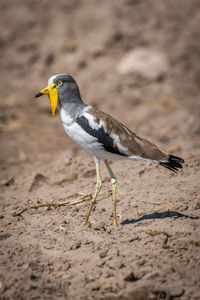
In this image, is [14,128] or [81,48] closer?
[14,128]

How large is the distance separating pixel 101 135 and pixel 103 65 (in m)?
7.38

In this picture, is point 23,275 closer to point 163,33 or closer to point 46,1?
point 163,33

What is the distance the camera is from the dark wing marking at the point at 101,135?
4.29 metres

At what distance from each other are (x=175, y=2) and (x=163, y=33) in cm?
173

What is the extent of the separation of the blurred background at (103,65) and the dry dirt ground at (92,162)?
4 cm

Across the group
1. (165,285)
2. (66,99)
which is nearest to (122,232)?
(165,285)

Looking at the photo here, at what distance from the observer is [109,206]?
4941mm

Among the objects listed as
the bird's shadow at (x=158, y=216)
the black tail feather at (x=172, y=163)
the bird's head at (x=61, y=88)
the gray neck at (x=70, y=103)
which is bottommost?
the bird's shadow at (x=158, y=216)

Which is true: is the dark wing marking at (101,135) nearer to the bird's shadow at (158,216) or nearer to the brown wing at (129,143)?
the brown wing at (129,143)

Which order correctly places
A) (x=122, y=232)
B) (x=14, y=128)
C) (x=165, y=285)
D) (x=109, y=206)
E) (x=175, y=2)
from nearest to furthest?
1. (x=165, y=285)
2. (x=122, y=232)
3. (x=109, y=206)
4. (x=14, y=128)
5. (x=175, y=2)

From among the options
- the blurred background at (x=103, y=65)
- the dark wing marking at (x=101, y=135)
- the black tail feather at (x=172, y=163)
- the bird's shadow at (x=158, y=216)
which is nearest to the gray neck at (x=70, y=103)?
→ the dark wing marking at (x=101, y=135)

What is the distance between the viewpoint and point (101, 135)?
4324 millimetres

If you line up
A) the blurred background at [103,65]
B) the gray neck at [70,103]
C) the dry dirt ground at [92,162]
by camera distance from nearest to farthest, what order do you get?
the dry dirt ground at [92,162] → the gray neck at [70,103] → the blurred background at [103,65]

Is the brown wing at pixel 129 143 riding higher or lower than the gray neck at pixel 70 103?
lower
